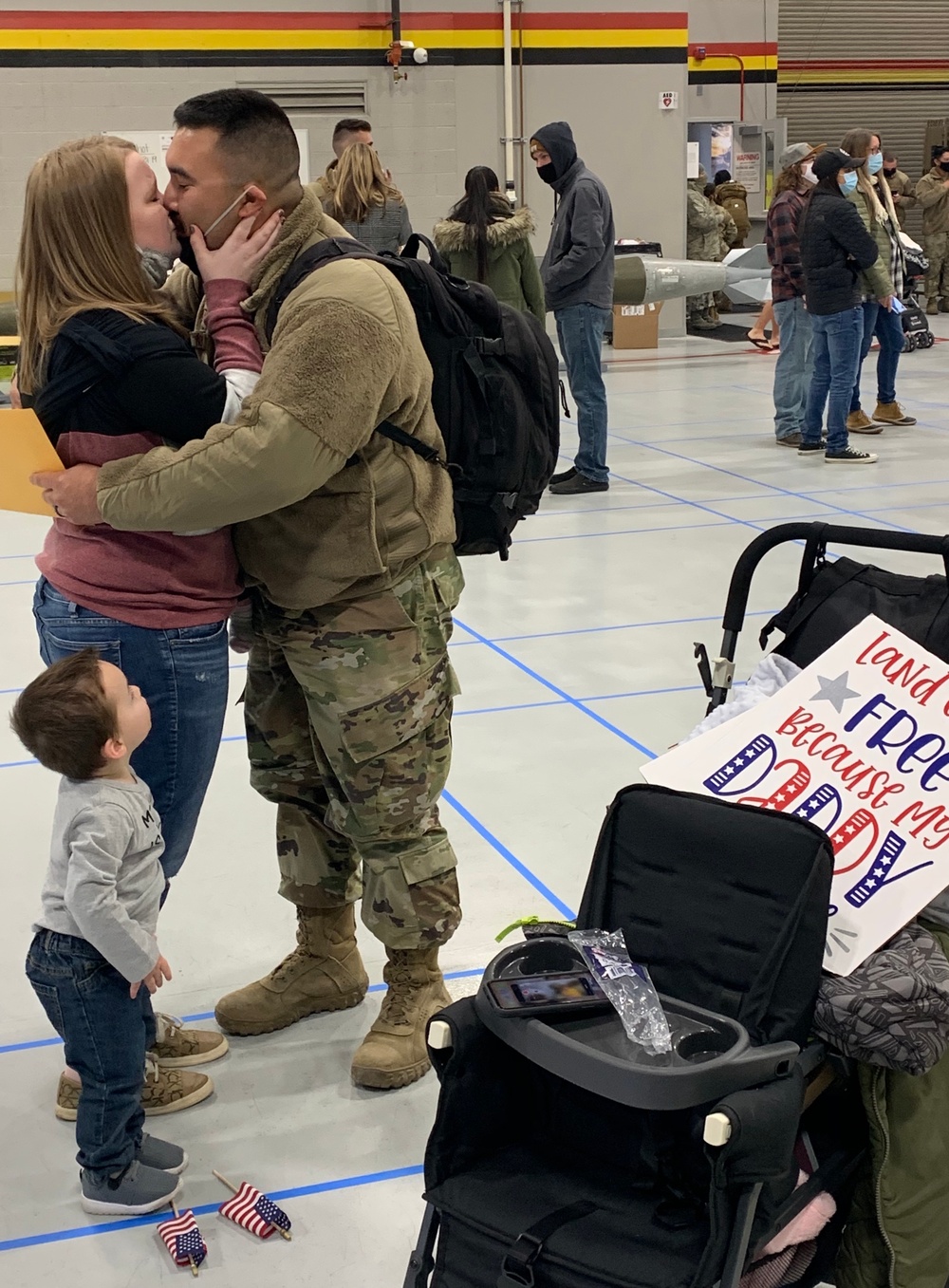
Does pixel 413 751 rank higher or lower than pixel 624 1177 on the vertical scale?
higher

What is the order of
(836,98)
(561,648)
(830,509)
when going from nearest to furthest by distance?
(561,648) < (830,509) < (836,98)

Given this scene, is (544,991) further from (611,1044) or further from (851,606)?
(851,606)

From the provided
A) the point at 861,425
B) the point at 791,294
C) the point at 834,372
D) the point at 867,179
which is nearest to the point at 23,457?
the point at 834,372

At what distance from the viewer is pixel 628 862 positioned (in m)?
1.91

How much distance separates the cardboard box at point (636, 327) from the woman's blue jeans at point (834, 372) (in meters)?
5.57

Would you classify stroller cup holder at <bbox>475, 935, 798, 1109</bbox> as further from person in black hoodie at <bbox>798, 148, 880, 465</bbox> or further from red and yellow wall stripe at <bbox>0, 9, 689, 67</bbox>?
red and yellow wall stripe at <bbox>0, 9, 689, 67</bbox>

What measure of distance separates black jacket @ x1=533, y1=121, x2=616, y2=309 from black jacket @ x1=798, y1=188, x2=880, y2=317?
3.67 ft

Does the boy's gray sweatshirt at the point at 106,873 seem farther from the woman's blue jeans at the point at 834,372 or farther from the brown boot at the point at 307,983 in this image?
the woman's blue jeans at the point at 834,372

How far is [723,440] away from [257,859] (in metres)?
6.37

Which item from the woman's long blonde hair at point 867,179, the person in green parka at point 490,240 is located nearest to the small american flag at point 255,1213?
the person in green parka at point 490,240

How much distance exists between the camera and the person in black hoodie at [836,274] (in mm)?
7578

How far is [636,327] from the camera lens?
556 inches

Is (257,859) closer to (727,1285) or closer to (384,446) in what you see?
(384,446)

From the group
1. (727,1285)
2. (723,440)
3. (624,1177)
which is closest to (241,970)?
(624,1177)
